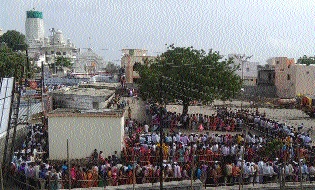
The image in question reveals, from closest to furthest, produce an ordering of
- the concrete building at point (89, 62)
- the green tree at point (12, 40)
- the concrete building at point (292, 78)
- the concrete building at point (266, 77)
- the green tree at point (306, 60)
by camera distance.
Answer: the concrete building at point (292, 78) < the concrete building at point (266, 77) < the green tree at point (306, 60) < the concrete building at point (89, 62) < the green tree at point (12, 40)

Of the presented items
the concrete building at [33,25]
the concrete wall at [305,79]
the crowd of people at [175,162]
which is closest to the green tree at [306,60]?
the concrete wall at [305,79]

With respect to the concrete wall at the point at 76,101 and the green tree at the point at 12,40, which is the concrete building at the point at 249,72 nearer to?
the concrete wall at the point at 76,101

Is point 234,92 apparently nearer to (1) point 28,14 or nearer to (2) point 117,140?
(2) point 117,140

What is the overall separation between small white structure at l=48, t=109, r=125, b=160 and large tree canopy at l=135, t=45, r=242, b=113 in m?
9.23

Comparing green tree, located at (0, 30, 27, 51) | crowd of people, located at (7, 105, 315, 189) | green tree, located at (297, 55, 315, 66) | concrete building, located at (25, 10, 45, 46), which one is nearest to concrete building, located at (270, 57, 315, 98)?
green tree, located at (297, 55, 315, 66)

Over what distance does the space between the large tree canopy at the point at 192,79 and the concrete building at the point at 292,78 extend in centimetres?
2278

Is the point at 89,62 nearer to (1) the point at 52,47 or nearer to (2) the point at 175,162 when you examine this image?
(1) the point at 52,47

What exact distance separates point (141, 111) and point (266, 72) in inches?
1135

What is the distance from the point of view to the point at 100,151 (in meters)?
15.0

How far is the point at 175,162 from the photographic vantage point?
1359 centimetres

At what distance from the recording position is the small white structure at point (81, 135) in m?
15.2

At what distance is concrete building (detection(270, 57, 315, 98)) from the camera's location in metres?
45.5

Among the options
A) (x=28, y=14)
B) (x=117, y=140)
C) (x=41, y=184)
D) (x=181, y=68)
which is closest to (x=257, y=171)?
(x=117, y=140)

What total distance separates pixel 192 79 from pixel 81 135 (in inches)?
457
